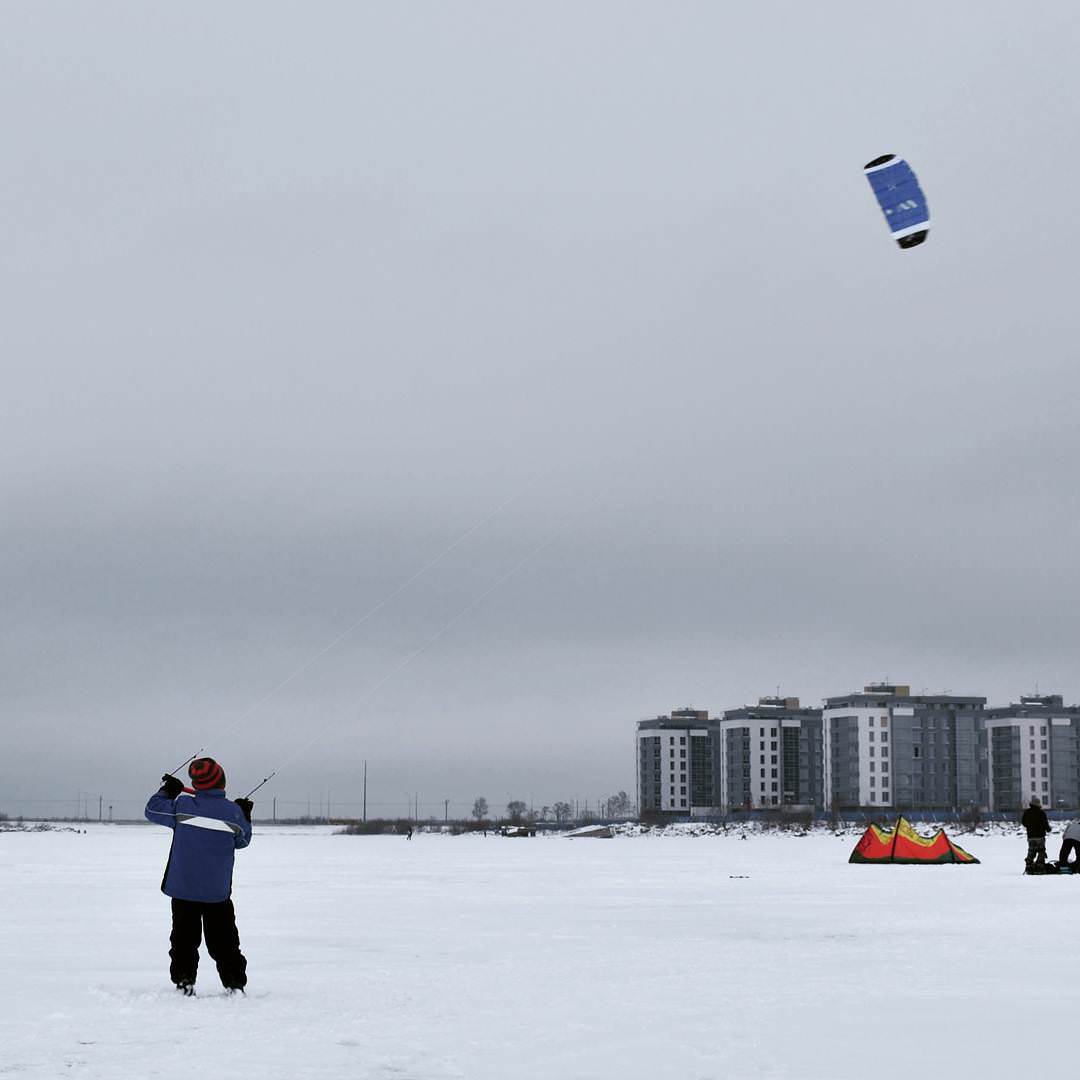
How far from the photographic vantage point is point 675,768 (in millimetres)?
173500

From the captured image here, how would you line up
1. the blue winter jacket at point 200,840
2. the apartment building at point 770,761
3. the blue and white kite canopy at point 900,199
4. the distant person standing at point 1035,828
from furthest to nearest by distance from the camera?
1. the apartment building at point 770,761
2. the distant person standing at point 1035,828
3. the blue and white kite canopy at point 900,199
4. the blue winter jacket at point 200,840

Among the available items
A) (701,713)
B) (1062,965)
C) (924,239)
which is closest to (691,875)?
(924,239)

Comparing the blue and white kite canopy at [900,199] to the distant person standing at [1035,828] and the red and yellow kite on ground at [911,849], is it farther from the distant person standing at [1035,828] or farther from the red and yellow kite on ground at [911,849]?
the red and yellow kite on ground at [911,849]

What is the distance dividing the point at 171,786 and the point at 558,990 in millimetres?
2681

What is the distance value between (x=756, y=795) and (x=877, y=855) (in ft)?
437

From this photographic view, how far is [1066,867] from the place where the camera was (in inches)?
1021

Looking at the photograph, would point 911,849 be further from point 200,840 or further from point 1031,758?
point 1031,758

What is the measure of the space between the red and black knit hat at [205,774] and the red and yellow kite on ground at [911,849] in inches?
888

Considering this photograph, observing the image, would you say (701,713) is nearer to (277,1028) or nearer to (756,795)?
(756,795)

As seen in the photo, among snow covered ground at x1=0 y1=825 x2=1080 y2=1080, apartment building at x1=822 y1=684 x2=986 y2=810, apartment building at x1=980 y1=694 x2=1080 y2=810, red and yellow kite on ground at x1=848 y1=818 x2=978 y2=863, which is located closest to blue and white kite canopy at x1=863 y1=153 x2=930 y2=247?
snow covered ground at x1=0 y1=825 x2=1080 y2=1080

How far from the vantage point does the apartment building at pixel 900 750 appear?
145m

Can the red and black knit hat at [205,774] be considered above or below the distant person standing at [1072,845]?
above

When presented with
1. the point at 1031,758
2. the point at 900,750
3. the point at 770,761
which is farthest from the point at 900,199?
the point at 770,761

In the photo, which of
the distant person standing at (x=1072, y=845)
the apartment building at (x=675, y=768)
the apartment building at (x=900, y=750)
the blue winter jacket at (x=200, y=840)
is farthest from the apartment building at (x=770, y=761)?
the blue winter jacket at (x=200, y=840)
